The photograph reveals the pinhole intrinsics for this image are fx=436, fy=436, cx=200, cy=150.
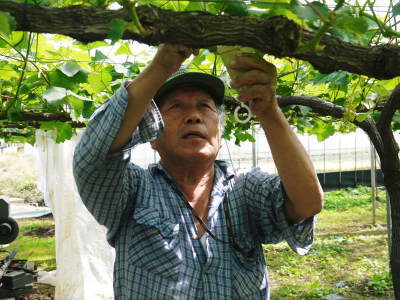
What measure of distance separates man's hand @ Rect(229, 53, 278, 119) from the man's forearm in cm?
10

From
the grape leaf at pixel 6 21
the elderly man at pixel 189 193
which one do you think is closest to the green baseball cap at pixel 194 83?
the elderly man at pixel 189 193

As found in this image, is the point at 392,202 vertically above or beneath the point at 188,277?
above

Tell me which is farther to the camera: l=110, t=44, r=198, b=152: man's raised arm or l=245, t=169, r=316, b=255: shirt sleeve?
l=245, t=169, r=316, b=255: shirt sleeve

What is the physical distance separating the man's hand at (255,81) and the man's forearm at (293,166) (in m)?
0.10

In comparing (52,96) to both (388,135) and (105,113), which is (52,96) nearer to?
(105,113)

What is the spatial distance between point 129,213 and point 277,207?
472mm

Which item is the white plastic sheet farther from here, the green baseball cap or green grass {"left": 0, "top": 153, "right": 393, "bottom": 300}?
the green baseball cap

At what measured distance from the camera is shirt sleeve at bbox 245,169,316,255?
4.48ft

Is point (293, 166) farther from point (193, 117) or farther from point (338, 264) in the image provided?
point (338, 264)

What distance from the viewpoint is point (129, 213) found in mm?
1406

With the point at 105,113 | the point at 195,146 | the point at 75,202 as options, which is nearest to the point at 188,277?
the point at 195,146

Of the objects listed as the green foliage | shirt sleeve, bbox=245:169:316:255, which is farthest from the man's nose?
the green foliage

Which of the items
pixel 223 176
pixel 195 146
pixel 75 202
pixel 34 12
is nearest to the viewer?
pixel 34 12

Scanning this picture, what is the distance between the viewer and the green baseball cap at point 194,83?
1460 mm
